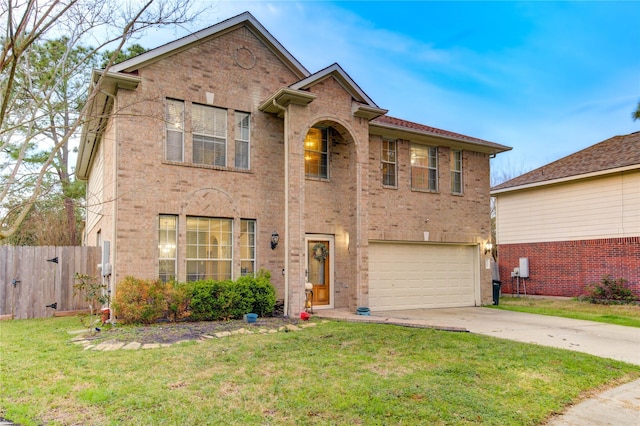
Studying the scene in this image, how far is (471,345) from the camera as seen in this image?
7539 mm

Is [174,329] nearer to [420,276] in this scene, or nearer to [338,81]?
[338,81]

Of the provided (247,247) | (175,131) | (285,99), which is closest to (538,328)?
(247,247)

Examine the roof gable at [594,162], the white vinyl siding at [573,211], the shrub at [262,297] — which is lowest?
the shrub at [262,297]

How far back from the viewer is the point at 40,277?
1152 cm

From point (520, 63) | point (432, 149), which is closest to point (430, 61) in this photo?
point (520, 63)

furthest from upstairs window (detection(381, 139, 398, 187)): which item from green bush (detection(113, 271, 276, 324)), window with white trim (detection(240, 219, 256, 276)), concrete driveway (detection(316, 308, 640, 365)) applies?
green bush (detection(113, 271, 276, 324))

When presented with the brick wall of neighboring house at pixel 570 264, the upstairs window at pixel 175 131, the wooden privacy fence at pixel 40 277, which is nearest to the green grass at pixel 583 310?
the brick wall of neighboring house at pixel 570 264

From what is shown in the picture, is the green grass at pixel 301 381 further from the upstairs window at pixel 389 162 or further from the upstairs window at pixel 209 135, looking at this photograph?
the upstairs window at pixel 389 162

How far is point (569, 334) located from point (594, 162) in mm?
10099

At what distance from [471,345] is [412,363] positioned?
1.76 metres

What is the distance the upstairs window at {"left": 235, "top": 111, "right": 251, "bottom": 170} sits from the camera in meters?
11.4

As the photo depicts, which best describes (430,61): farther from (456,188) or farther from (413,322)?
(413,322)

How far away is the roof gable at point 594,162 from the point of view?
50.6 ft

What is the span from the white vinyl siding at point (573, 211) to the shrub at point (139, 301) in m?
14.9
